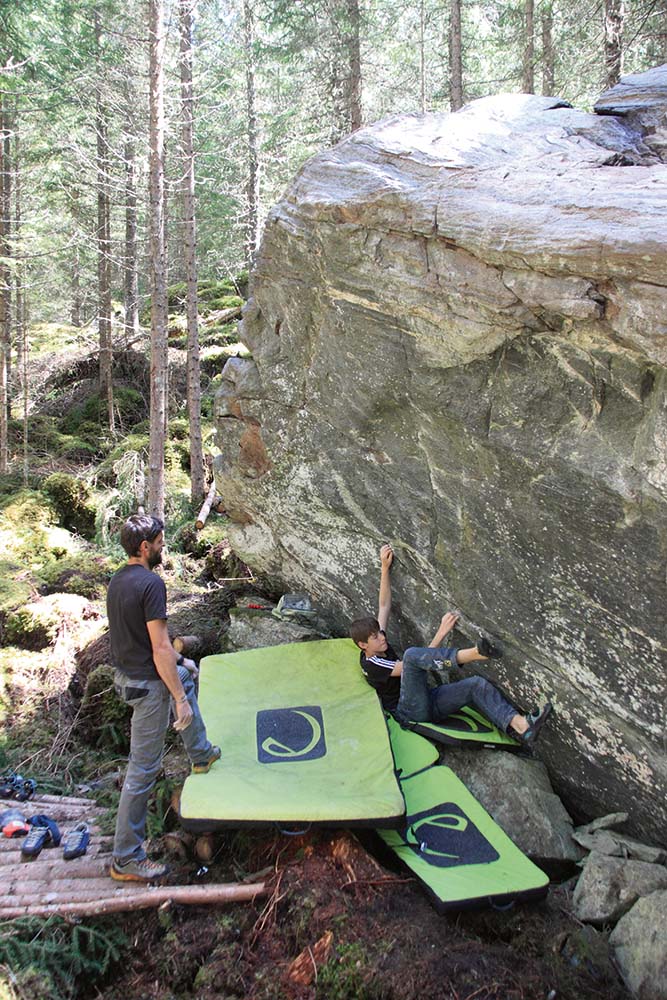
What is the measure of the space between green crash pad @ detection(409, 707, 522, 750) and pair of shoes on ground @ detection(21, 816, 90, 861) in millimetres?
2578

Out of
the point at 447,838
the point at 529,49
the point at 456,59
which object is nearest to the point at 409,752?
the point at 447,838

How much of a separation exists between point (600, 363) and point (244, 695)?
3.92 meters

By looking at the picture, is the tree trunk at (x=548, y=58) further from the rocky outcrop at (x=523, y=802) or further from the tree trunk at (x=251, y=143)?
the rocky outcrop at (x=523, y=802)

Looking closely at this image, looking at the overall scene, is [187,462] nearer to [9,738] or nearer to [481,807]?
[9,738]

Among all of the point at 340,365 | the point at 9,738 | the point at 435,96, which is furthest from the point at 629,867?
the point at 435,96

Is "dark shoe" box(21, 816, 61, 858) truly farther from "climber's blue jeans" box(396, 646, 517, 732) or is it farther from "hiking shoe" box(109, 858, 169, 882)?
"climber's blue jeans" box(396, 646, 517, 732)

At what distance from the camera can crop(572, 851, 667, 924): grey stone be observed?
424cm

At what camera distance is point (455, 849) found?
452 cm

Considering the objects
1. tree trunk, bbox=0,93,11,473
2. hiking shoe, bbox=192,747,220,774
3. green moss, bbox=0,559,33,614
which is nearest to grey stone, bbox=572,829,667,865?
hiking shoe, bbox=192,747,220,774

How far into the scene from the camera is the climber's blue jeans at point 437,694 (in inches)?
216

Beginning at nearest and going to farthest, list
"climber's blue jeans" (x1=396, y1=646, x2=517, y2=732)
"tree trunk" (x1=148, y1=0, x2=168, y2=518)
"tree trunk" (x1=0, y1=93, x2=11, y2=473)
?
1. "climber's blue jeans" (x1=396, y1=646, x2=517, y2=732)
2. "tree trunk" (x1=148, y1=0, x2=168, y2=518)
3. "tree trunk" (x1=0, y1=93, x2=11, y2=473)

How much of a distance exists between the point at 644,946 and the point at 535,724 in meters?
1.55

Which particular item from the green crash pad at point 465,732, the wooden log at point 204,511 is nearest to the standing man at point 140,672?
the green crash pad at point 465,732

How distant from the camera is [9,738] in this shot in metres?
6.82
